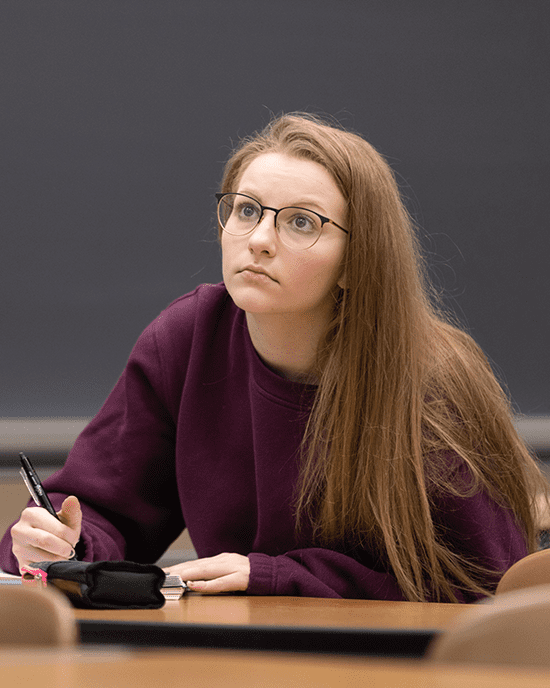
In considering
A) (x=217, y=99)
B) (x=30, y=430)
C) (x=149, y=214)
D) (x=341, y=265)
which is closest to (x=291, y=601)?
(x=341, y=265)

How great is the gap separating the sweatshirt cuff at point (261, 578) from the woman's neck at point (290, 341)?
34 centimetres

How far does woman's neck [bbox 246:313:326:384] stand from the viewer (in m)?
1.34

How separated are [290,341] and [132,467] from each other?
351mm

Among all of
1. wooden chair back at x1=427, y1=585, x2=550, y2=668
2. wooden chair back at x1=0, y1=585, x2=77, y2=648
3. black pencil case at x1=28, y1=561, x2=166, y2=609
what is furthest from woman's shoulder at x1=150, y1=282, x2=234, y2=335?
wooden chair back at x1=427, y1=585, x2=550, y2=668

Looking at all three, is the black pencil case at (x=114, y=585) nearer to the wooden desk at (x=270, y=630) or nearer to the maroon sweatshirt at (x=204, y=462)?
the wooden desk at (x=270, y=630)

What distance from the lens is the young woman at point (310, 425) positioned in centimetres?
124

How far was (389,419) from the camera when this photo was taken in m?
1.28

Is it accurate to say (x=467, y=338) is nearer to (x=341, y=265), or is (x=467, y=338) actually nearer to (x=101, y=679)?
(x=341, y=265)

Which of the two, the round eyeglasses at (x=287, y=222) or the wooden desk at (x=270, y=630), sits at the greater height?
the round eyeglasses at (x=287, y=222)

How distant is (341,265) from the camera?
1316 mm

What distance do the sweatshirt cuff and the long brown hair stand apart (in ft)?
0.57

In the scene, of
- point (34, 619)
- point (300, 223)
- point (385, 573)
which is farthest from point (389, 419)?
point (34, 619)

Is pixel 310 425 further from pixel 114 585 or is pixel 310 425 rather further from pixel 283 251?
pixel 114 585

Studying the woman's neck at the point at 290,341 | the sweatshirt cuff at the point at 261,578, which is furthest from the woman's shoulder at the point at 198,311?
the sweatshirt cuff at the point at 261,578
